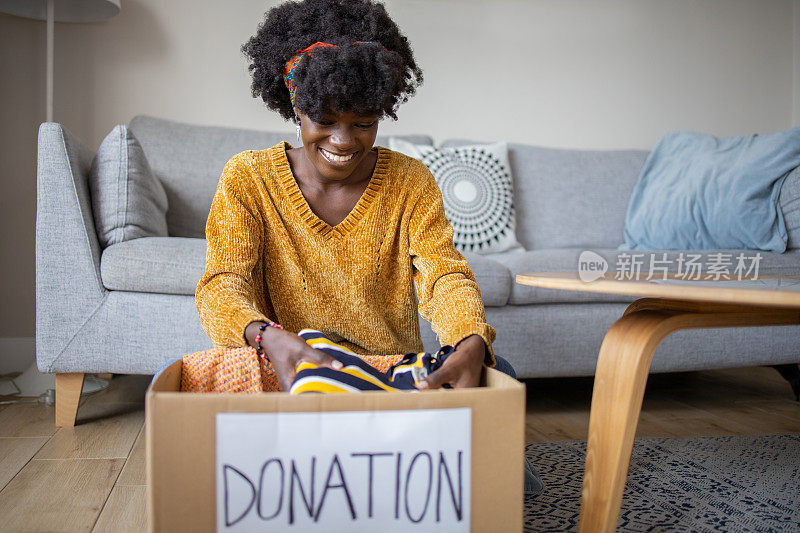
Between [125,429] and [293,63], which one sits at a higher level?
[293,63]

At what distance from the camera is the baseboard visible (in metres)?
2.25

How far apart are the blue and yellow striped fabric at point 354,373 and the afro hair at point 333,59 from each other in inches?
13.4

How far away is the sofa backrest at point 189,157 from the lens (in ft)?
6.51

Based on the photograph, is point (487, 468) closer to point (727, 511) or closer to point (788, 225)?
point (727, 511)

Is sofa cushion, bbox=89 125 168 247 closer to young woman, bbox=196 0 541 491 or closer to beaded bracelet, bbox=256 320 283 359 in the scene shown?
young woman, bbox=196 0 541 491

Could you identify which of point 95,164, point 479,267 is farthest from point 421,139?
point 95,164

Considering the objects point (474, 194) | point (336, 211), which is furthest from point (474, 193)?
point (336, 211)

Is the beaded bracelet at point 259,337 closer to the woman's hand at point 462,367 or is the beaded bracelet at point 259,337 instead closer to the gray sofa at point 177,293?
the woman's hand at point 462,367

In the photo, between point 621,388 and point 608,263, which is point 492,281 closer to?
point 608,263

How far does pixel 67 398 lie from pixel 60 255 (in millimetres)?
355

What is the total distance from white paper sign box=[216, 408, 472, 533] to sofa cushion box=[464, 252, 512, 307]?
42.0 inches

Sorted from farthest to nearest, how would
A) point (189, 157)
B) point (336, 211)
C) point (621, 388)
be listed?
point (189, 157) → point (336, 211) → point (621, 388)

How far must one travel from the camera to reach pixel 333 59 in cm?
88

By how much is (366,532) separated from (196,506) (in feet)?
0.50
